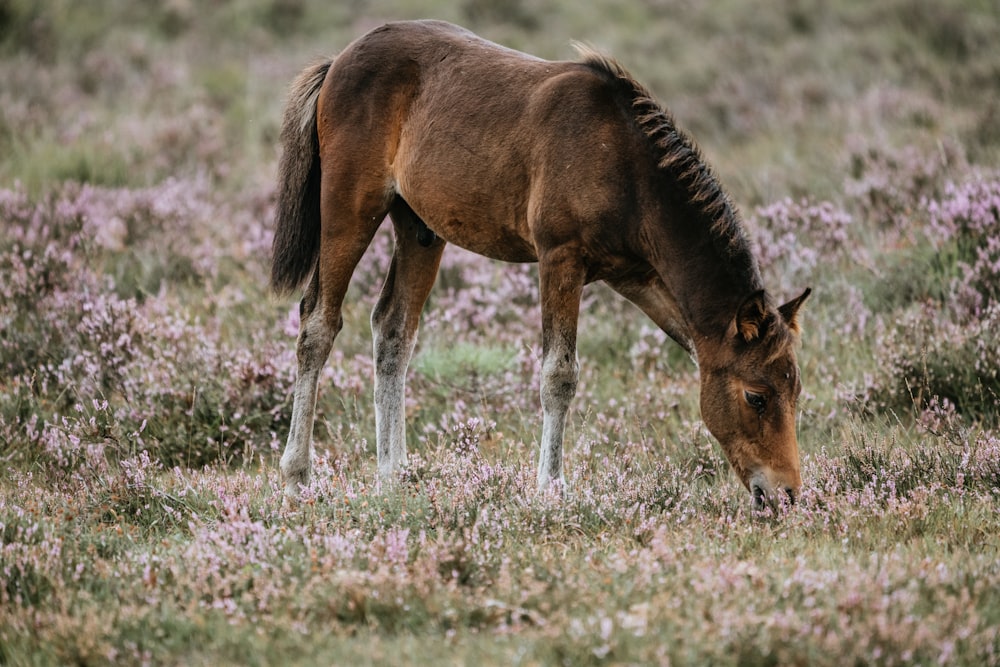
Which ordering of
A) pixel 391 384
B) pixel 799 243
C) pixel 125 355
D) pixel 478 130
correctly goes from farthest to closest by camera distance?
pixel 799 243 < pixel 125 355 < pixel 391 384 < pixel 478 130

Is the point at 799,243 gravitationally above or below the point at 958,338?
above

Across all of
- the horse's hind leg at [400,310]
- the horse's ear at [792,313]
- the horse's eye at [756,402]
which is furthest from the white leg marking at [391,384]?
the horse's ear at [792,313]

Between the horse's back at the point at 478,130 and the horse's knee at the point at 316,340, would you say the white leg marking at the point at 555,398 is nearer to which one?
the horse's back at the point at 478,130

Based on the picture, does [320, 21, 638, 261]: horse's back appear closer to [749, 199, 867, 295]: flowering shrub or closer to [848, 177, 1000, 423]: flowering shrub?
[848, 177, 1000, 423]: flowering shrub

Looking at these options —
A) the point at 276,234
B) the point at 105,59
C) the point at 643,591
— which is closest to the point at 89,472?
the point at 276,234

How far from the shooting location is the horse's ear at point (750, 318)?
4.43m

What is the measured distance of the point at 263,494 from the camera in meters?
5.12

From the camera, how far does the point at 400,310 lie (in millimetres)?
5926

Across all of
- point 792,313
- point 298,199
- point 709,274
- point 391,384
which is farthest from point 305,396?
point 792,313

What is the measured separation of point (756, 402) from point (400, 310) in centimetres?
214

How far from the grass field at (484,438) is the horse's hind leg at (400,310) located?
0.27 meters

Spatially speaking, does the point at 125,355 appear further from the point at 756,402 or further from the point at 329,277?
the point at 756,402

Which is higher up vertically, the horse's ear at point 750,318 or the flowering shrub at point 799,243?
the flowering shrub at point 799,243

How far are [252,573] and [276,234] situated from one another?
252 centimetres
